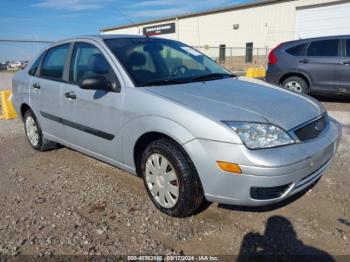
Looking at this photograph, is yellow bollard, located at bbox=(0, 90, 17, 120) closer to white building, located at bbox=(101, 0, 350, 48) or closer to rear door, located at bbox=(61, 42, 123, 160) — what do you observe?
rear door, located at bbox=(61, 42, 123, 160)

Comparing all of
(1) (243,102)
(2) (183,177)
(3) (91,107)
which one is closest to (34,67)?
(3) (91,107)

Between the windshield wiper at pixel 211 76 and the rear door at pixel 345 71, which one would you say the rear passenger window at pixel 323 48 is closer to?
the rear door at pixel 345 71

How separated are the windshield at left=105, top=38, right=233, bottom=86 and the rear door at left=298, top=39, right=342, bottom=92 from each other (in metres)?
4.80

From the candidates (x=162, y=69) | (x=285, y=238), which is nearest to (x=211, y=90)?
(x=162, y=69)

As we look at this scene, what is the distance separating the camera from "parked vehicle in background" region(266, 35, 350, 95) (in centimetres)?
782

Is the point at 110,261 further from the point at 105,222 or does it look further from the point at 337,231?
the point at 337,231

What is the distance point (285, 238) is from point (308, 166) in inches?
24.3

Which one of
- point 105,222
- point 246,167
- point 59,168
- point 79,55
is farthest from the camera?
point 59,168

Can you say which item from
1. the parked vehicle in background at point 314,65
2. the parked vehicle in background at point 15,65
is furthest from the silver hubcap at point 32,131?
Result: the parked vehicle in background at point 15,65

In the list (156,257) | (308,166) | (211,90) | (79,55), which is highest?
(79,55)

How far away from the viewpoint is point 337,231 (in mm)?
2854

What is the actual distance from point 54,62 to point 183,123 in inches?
102

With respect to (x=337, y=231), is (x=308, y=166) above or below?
above

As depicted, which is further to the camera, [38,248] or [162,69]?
[162,69]
